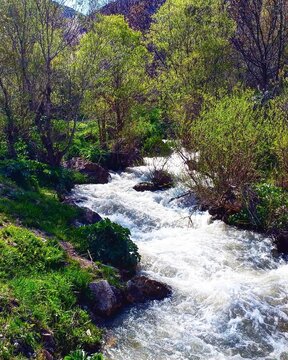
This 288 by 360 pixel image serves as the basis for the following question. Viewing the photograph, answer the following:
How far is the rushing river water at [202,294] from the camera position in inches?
338

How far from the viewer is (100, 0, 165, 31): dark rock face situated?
166ft

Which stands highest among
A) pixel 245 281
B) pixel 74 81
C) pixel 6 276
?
pixel 74 81

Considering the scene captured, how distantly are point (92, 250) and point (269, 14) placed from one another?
68.9 feet

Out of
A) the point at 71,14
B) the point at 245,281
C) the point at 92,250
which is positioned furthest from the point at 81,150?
the point at 245,281

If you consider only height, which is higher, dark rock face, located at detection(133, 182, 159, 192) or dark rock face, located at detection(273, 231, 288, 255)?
dark rock face, located at detection(273, 231, 288, 255)

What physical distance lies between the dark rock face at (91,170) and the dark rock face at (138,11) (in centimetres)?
3173

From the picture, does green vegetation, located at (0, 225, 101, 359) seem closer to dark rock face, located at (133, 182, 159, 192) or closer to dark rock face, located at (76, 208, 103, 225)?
dark rock face, located at (76, 208, 103, 225)

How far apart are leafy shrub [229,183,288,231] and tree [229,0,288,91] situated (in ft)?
39.2

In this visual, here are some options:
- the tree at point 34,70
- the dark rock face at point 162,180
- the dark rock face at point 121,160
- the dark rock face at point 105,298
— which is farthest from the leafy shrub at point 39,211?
the dark rock face at point 121,160

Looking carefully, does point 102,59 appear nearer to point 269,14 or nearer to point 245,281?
point 245,281

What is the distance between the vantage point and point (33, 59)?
17.9m

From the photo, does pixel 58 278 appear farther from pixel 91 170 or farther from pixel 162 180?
pixel 91 170

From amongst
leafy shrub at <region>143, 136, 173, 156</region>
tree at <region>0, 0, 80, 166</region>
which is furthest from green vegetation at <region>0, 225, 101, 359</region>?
leafy shrub at <region>143, 136, 173, 156</region>

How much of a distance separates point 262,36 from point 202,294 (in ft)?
65.2
